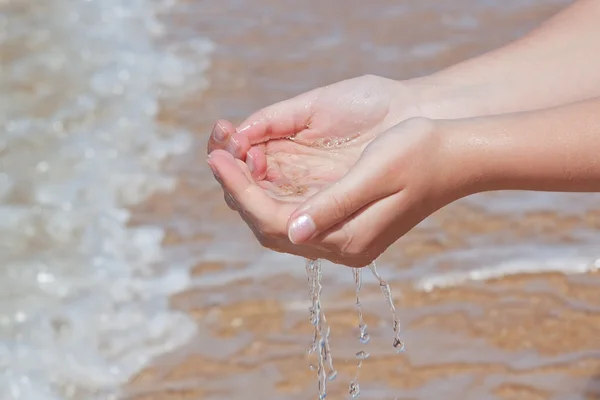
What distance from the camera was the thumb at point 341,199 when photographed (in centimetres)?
193

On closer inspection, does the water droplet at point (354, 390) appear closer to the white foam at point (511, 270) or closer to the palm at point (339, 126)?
the white foam at point (511, 270)

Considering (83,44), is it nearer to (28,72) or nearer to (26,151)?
(28,72)

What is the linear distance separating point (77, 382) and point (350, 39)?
2.85 meters

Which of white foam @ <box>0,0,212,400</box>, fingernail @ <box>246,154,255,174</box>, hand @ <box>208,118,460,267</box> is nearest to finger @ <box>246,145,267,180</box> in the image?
fingernail @ <box>246,154,255,174</box>

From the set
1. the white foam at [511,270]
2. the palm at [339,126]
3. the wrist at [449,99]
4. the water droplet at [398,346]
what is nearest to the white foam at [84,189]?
the water droplet at [398,346]

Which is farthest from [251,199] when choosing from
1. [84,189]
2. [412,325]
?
[84,189]

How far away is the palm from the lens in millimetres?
2480

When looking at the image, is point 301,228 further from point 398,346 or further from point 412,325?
point 412,325

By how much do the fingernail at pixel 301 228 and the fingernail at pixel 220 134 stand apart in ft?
1.68

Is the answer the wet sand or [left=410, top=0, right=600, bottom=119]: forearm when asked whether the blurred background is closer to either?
the wet sand

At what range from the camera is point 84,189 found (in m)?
4.21

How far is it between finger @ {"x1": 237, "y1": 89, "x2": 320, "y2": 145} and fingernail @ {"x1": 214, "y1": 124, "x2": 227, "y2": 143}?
0.19ft

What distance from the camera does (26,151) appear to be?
14.8 feet

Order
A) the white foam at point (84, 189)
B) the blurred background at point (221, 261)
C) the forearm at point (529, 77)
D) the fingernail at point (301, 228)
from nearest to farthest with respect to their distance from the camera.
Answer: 1. the fingernail at point (301, 228)
2. the forearm at point (529, 77)
3. the blurred background at point (221, 261)
4. the white foam at point (84, 189)
